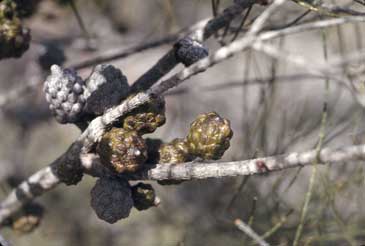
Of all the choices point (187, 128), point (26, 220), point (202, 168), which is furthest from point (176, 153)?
point (187, 128)

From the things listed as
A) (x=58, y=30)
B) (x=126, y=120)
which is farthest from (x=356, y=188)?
(x=58, y=30)

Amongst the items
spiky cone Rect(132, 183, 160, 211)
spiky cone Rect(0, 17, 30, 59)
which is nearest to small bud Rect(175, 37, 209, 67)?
spiky cone Rect(132, 183, 160, 211)

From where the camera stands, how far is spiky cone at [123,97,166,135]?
0.85 m

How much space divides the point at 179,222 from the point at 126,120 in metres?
1.43

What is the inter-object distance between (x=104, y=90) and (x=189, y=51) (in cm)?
16

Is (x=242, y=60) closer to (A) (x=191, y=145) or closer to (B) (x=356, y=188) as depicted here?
(B) (x=356, y=188)

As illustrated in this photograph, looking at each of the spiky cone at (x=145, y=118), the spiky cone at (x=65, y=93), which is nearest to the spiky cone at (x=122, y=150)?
the spiky cone at (x=145, y=118)

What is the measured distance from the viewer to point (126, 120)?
86 cm

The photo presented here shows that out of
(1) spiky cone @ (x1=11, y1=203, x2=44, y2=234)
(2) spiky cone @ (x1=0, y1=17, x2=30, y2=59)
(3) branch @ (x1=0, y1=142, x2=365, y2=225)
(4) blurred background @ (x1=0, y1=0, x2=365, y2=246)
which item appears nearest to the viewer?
(3) branch @ (x1=0, y1=142, x2=365, y2=225)

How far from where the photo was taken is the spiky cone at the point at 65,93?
0.93 m

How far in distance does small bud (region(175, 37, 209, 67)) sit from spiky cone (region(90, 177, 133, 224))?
230 mm

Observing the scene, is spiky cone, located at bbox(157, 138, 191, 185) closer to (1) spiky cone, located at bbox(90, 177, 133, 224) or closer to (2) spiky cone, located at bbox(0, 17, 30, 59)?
(1) spiky cone, located at bbox(90, 177, 133, 224)

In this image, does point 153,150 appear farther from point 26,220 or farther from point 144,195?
point 26,220

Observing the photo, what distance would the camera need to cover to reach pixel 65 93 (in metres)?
0.93
